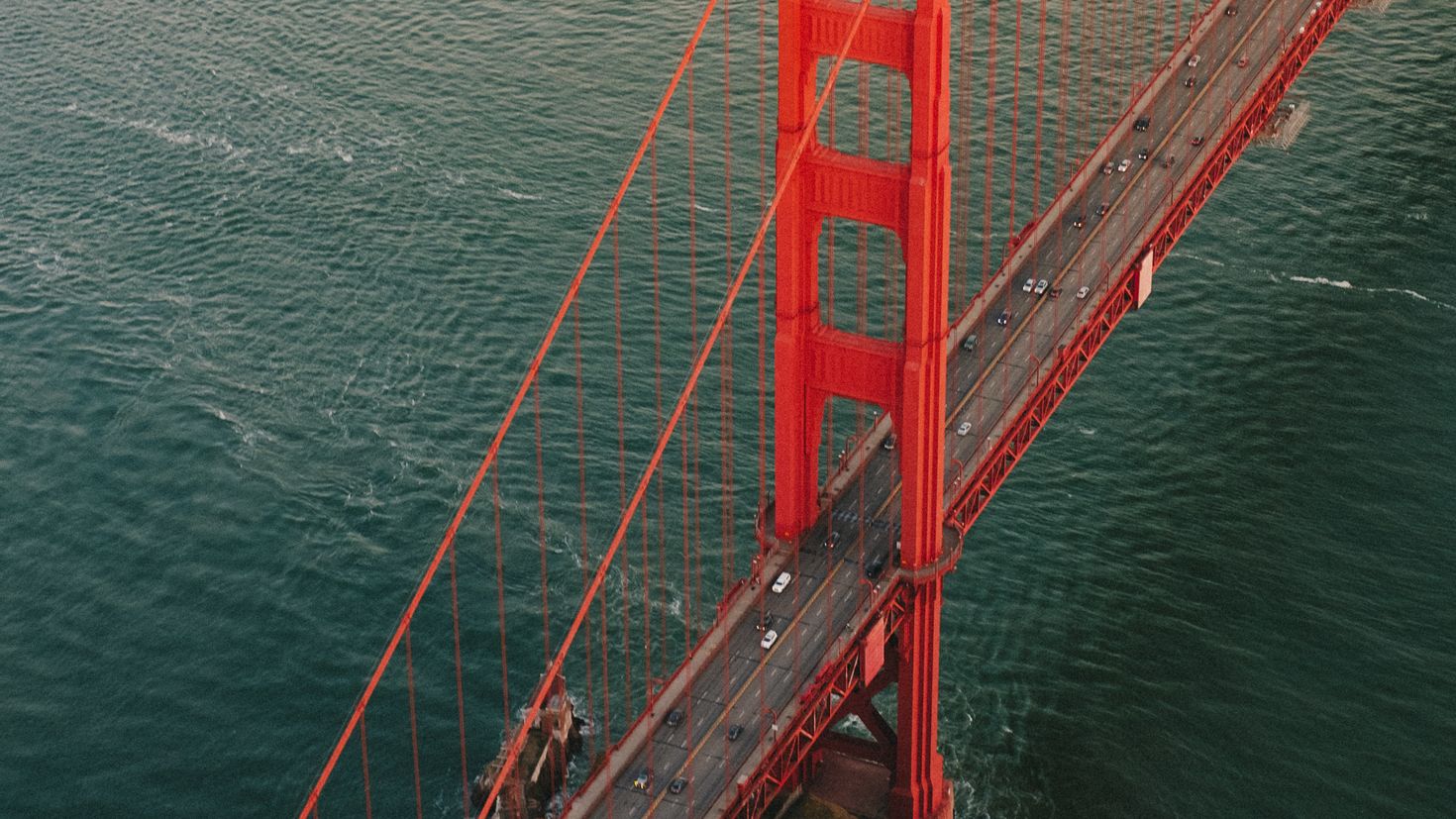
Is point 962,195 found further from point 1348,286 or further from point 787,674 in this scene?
point 787,674

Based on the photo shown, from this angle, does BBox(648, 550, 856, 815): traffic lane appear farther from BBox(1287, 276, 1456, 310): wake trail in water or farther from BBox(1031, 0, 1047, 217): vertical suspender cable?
BBox(1287, 276, 1456, 310): wake trail in water

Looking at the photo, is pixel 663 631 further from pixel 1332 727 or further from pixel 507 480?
pixel 1332 727

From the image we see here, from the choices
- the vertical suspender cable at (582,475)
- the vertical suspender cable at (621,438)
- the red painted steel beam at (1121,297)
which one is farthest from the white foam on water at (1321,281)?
the vertical suspender cable at (582,475)

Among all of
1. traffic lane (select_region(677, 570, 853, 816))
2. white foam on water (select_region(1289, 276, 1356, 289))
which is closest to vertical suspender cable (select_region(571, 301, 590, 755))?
traffic lane (select_region(677, 570, 853, 816))

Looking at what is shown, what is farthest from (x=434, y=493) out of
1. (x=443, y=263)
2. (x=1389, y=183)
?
(x=1389, y=183)

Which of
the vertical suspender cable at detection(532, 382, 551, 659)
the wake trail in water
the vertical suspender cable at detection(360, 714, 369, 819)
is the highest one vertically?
the wake trail in water

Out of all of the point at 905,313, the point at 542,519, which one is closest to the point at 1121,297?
the point at 905,313
